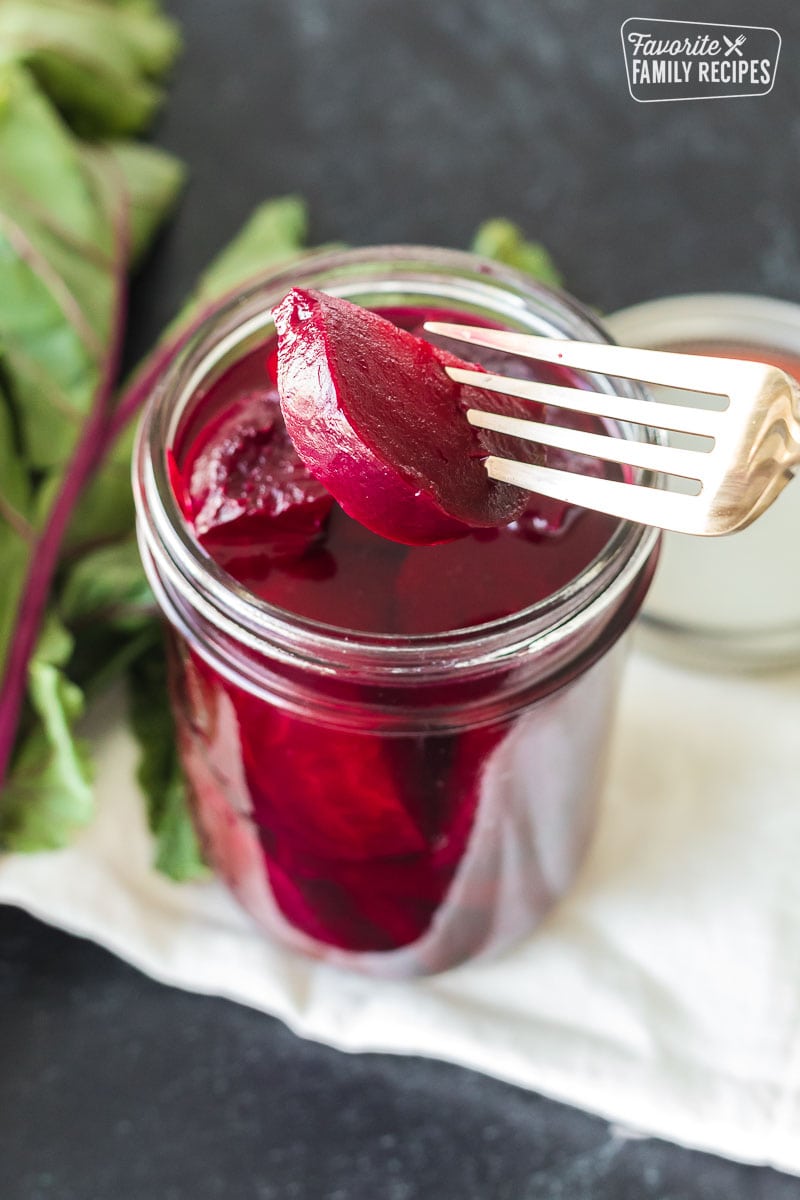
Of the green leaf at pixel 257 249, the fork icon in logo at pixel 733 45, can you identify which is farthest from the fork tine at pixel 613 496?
the green leaf at pixel 257 249

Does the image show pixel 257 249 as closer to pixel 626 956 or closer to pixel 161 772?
pixel 161 772

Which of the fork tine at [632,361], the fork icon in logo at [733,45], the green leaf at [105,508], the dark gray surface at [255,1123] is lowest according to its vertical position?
the dark gray surface at [255,1123]

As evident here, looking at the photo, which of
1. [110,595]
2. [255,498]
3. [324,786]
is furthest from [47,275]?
[324,786]

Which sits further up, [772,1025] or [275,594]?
[275,594]

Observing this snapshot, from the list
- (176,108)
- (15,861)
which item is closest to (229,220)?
(176,108)

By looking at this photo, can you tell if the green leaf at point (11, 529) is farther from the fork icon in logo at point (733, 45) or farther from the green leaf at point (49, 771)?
the fork icon in logo at point (733, 45)

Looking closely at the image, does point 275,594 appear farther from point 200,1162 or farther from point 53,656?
point 200,1162

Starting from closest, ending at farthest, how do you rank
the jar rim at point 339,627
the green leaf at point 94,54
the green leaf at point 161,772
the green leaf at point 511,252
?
the jar rim at point 339,627 < the green leaf at point 161,772 < the green leaf at point 511,252 < the green leaf at point 94,54
